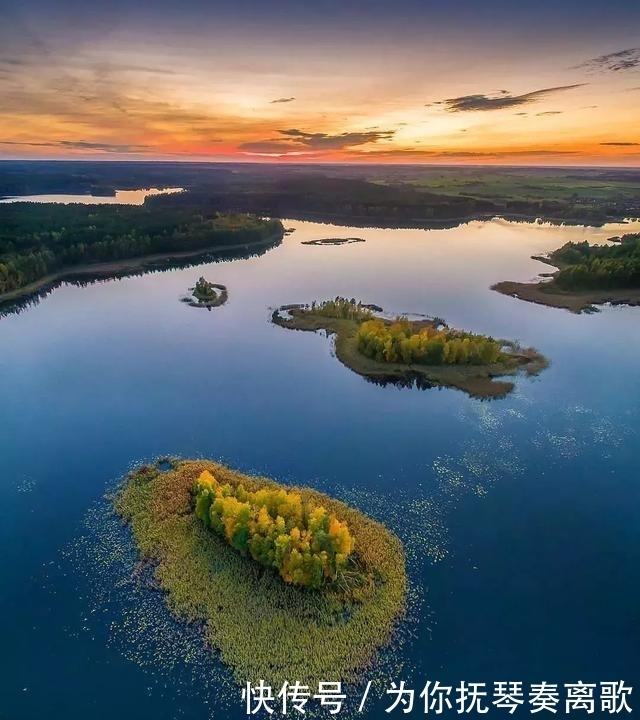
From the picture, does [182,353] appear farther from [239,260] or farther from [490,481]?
[239,260]

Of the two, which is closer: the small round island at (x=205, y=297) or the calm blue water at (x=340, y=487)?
the calm blue water at (x=340, y=487)

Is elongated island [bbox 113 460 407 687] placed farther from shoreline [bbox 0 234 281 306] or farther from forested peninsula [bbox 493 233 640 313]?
shoreline [bbox 0 234 281 306]

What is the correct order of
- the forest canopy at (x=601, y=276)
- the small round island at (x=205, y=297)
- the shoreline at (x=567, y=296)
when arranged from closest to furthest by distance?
1. the shoreline at (x=567, y=296)
2. the small round island at (x=205, y=297)
3. the forest canopy at (x=601, y=276)

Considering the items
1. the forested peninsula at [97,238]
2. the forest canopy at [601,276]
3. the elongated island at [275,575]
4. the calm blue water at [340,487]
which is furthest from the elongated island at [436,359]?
the forested peninsula at [97,238]

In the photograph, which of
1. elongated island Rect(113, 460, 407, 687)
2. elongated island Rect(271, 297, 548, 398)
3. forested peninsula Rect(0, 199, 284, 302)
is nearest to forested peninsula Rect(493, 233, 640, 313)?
elongated island Rect(271, 297, 548, 398)

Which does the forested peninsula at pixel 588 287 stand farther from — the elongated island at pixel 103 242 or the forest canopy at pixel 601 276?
the elongated island at pixel 103 242

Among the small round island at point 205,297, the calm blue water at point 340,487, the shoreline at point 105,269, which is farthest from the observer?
the shoreline at point 105,269
